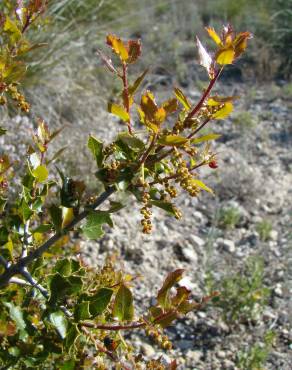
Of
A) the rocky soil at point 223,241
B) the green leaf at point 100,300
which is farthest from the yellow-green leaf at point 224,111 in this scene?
the rocky soil at point 223,241

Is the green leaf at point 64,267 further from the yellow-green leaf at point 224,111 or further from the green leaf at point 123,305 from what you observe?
the yellow-green leaf at point 224,111

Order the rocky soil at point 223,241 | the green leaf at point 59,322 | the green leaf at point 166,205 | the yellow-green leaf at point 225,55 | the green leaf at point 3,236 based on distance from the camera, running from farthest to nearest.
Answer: the rocky soil at point 223,241
the green leaf at point 3,236
the green leaf at point 59,322
the green leaf at point 166,205
the yellow-green leaf at point 225,55

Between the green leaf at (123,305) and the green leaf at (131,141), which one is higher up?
the green leaf at (131,141)

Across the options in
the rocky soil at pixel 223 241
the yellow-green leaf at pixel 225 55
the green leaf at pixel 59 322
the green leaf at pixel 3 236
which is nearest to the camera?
the yellow-green leaf at pixel 225 55

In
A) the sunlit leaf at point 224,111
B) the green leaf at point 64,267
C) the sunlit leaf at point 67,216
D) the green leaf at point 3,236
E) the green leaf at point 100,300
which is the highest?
the sunlit leaf at point 224,111

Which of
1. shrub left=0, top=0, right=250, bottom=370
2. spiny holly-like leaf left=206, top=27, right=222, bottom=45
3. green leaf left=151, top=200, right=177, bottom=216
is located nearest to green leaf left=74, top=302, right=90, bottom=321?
shrub left=0, top=0, right=250, bottom=370

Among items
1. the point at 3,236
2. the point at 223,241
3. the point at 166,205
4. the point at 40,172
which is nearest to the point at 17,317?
the point at 3,236

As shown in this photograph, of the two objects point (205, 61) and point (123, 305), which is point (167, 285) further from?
point (205, 61)

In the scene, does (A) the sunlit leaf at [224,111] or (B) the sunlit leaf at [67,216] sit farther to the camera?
(B) the sunlit leaf at [67,216]
